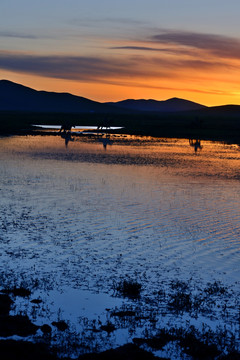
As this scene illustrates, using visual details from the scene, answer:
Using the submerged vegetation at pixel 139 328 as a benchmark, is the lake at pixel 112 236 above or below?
above

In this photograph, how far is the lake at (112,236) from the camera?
41.7 feet

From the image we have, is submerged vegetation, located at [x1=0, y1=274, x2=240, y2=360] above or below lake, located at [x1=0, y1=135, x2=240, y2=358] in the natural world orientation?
below

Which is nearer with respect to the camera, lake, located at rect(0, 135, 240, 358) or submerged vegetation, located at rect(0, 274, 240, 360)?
submerged vegetation, located at rect(0, 274, 240, 360)

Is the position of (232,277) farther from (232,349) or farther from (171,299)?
(232,349)

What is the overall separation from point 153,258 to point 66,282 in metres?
3.61

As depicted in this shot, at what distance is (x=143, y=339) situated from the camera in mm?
9961

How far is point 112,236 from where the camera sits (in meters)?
18.2

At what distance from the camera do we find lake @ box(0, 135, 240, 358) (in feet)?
41.7

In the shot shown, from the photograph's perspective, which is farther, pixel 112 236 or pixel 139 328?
pixel 112 236

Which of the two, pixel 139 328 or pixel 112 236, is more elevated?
pixel 112 236

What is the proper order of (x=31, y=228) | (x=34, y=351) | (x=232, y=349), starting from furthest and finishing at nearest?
(x=31, y=228) → (x=232, y=349) → (x=34, y=351)

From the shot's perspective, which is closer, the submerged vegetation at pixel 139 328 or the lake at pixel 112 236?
the submerged vegetation at pixel 139 328

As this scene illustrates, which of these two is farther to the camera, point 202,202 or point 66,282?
point 202,202

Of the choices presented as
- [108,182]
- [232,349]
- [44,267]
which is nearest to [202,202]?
[108,182]
